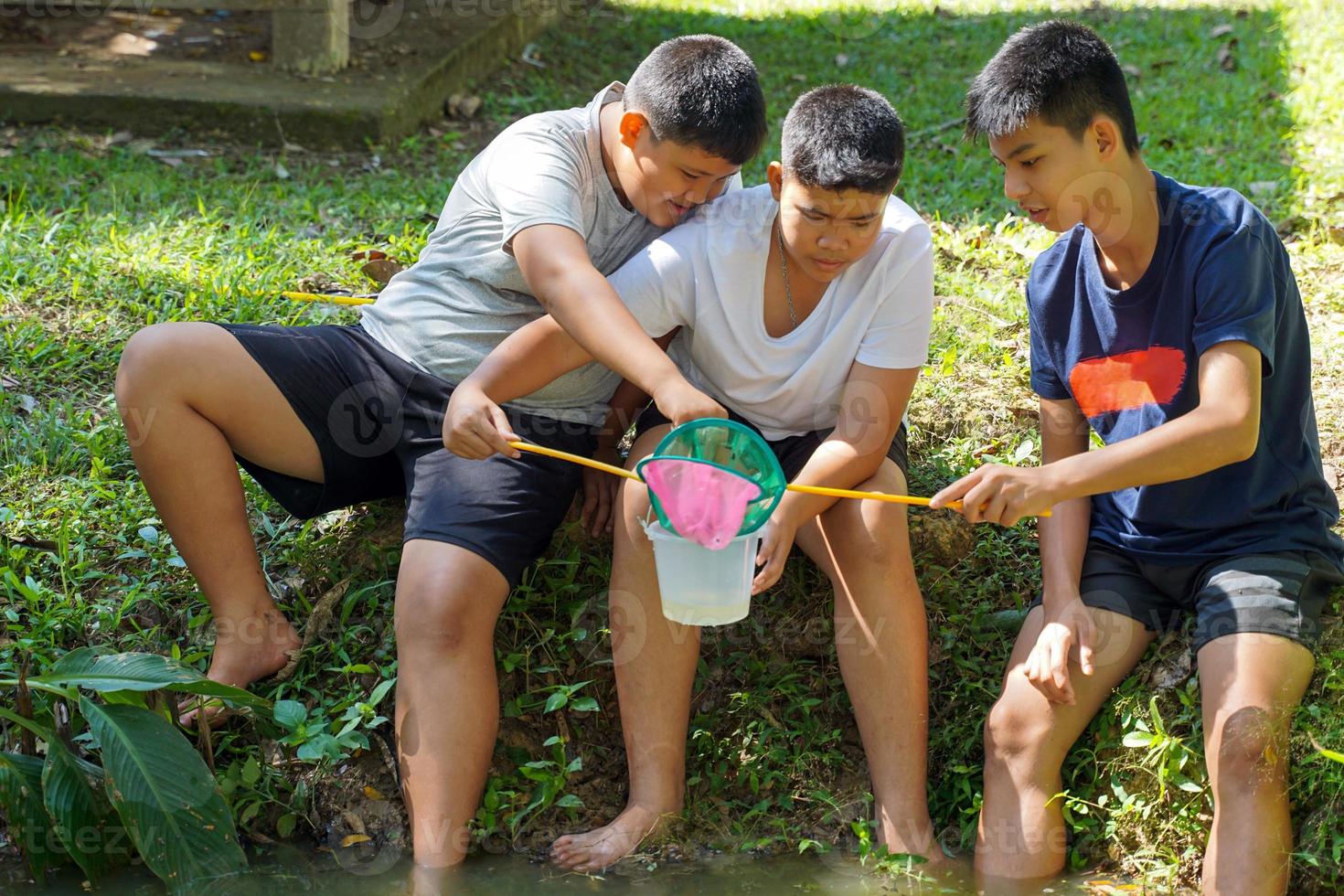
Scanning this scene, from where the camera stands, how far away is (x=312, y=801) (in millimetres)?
2496

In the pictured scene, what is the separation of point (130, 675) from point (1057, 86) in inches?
75.4

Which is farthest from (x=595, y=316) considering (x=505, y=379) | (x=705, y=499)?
(x=705, y=499)

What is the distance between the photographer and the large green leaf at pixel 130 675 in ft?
7.49

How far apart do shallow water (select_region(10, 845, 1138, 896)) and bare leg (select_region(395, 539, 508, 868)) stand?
0.08 metres

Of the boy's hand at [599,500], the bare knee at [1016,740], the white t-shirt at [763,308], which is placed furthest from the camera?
the boy's hand at [599,500]

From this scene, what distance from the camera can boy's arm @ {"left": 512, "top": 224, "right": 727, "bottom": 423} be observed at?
86.7 inches

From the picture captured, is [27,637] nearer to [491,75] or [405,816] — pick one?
[405,816]

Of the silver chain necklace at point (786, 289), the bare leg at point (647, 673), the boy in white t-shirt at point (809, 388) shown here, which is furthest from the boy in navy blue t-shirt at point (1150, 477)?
the bare leg at point (647, 673)

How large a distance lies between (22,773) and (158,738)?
0.77 ft

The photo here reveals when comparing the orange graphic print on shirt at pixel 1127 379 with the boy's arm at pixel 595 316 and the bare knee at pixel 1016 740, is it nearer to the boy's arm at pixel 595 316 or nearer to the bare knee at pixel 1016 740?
the bare knee at pixel 1016 740

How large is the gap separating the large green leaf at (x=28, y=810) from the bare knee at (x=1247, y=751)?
1982 mm

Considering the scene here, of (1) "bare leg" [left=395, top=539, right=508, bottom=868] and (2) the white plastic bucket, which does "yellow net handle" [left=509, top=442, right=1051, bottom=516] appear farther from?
(1) "bare leg" [left=395, top=539, right=508, bottom=868]

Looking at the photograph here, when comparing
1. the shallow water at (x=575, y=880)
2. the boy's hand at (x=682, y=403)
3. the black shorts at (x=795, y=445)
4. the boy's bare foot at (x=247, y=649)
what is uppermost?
the boy's hand at (x=682, y=403)

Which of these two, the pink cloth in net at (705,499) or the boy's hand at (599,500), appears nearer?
the pink cloth in net at (705,499)
